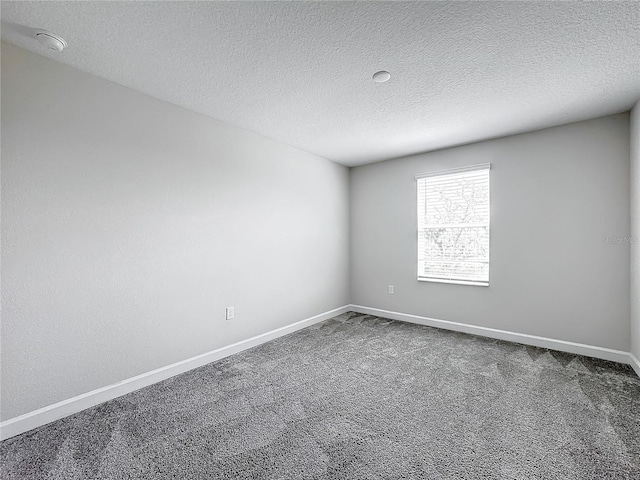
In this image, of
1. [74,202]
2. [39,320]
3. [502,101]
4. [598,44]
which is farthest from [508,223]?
[39,320]

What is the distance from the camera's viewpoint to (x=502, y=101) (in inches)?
101

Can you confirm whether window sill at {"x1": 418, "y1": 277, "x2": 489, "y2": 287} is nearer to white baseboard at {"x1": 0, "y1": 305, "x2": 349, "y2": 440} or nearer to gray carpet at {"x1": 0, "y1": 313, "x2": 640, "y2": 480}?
gray carpet at {"x1": 0, "y1": 313, "x2": 640, "y2": 480}

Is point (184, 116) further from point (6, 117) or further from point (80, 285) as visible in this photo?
point (80, 285)

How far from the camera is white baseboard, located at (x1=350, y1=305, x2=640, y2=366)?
2848mm

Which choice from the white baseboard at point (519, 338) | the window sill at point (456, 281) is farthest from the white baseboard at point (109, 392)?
the window sill at point (456, 281)

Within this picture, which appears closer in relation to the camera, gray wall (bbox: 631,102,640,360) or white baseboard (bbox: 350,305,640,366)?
gray wall (bbox: 631,102,640,360)

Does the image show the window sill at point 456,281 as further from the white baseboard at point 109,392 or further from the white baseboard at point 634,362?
the white baseboard at point 109,392

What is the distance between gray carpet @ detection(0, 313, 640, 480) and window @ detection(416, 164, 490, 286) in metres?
1.16

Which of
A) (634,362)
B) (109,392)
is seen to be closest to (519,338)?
(634,362)

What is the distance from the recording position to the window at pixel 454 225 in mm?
3615

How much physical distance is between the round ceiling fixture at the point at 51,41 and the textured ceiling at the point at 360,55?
69 millimetres

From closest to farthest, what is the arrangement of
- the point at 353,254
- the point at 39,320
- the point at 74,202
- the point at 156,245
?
the point at 39,320 → the point at 74,202 → the point at 156,245 → the point at 353,254

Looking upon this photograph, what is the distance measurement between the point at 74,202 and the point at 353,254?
3562 mm

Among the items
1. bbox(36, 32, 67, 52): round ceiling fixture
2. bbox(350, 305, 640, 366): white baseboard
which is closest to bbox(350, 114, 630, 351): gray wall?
bbox(350, 305, 640, 366): white baseboard
